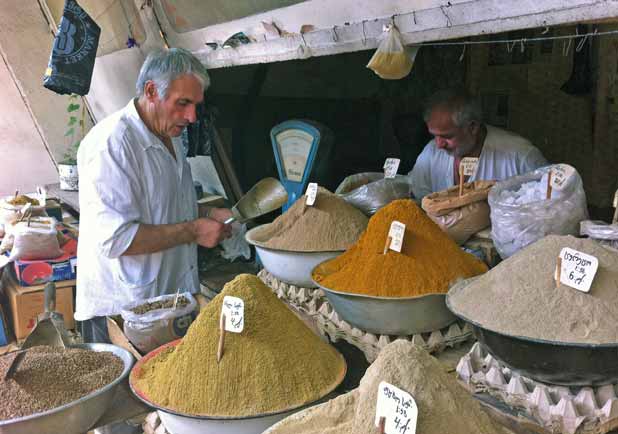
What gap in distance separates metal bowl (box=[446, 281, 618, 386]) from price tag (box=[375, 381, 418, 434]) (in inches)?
11.0

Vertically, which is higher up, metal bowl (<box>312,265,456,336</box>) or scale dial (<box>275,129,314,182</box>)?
scale dial (<box>275,129,314,182</box>)

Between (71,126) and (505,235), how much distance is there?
14.1ft

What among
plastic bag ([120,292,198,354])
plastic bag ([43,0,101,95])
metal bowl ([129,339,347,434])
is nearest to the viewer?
metal bowl ([129,339,347,434])

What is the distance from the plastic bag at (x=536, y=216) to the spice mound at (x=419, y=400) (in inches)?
22.4

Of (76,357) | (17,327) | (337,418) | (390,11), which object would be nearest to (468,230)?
(390,11)

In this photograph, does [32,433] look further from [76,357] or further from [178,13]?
[178,13]

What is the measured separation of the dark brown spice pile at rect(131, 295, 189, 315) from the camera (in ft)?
4.73

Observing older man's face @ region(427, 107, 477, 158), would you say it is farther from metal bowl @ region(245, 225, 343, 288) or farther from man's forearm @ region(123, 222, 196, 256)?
man's forearm @ region(123, 222, 196, 256)

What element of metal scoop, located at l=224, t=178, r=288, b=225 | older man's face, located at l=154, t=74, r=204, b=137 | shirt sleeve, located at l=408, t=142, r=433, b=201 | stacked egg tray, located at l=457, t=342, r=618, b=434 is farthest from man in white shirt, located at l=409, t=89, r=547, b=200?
stacked egg tray, located at l=457, t=342, r=618, b=434

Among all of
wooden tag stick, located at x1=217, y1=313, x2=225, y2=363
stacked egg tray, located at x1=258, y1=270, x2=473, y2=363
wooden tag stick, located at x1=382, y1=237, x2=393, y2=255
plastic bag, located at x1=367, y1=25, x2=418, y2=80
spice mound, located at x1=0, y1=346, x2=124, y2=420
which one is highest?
plastic bag, located at x1=367, y1=25, x2=418, y2=80

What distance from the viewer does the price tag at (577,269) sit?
874 millimetres

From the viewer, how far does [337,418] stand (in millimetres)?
777

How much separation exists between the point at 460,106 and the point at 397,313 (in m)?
1.14

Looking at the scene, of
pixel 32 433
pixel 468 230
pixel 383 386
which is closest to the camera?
pixel 383 386
